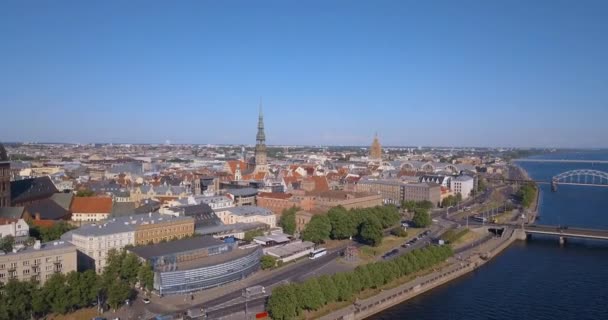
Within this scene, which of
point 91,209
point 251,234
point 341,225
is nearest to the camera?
point 251,234

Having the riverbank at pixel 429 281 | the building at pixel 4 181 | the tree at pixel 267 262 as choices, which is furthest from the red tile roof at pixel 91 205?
the riverbank at pixel 429 281

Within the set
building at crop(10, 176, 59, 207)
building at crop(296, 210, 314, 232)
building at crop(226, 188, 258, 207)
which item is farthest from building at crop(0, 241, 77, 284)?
building at crop(226, 188, 258, 207)

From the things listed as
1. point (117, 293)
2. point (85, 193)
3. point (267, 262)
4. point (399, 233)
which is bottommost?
Answer: point (399, 233)

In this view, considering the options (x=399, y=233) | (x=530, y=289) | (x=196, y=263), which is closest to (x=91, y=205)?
(x=196, y=263)

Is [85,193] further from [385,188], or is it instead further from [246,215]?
[385,188]

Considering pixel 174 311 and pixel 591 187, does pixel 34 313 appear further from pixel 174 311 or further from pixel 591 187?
pixel 591 187

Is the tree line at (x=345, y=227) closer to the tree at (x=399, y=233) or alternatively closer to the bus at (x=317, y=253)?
the tree at (x=399, y=233)

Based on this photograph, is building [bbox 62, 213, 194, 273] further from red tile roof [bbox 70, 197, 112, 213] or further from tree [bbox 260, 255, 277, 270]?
red tile roof [bbox 70, 197, 112, 213]
